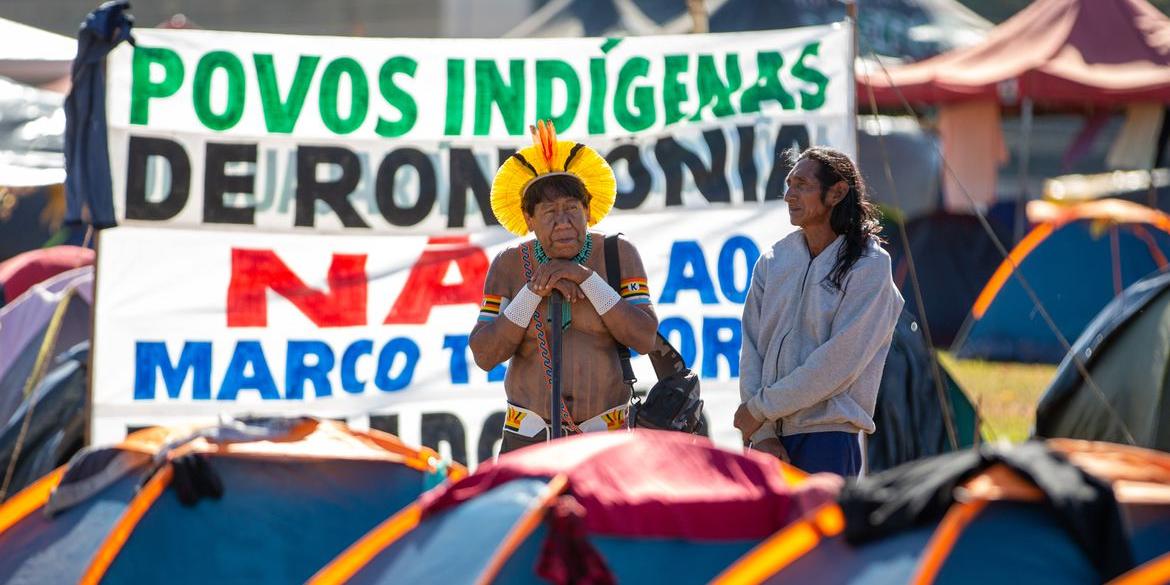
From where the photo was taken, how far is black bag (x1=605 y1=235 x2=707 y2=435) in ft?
16.0

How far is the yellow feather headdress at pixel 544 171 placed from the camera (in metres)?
4.99

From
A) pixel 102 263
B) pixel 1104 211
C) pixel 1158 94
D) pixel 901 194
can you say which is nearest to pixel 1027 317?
pixel 1104 211

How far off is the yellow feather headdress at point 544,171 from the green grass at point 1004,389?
472 cm

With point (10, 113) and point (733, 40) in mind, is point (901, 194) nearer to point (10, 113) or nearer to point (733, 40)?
point (10, 113)

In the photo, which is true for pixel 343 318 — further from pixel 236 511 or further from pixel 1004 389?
pixel 1004 389

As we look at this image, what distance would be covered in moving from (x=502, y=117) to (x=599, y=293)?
2.00 metres

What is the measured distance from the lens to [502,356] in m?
4.91

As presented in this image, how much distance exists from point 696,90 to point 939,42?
11.9 meters

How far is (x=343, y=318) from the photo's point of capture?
6508 mm

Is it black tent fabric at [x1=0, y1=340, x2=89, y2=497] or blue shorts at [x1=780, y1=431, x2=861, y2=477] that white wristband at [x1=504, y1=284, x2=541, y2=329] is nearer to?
blue shorts at [x1=780, y1=431, x2=861, y2=477]

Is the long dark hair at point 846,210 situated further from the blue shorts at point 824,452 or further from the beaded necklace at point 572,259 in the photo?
the beaded necklace at point 572,259

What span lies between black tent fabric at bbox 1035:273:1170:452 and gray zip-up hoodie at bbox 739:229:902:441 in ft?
9.31

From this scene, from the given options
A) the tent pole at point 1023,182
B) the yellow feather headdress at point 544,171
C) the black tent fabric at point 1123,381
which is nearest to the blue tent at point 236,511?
the yellow feather headdress at point 544,171

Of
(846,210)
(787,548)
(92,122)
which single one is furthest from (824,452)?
(92,122)
